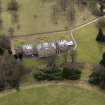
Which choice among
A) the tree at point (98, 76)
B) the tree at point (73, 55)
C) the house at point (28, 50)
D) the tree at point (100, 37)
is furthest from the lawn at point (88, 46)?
the house at point (28, 50)

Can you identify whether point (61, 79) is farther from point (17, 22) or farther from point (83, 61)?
point (17, 22)

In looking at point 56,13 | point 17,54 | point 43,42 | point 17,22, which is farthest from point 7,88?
point 56,13

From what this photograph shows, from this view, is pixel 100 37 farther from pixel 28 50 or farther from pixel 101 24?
pixel 28 50

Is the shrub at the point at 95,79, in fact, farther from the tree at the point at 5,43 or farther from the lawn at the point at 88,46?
the tree at the point at 5,43

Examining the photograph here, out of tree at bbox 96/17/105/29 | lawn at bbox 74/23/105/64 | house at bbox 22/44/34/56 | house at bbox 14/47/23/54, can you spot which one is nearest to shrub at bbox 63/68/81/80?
lawn at bbox 74/23/105/64

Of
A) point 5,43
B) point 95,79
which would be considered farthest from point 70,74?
point 5,43
